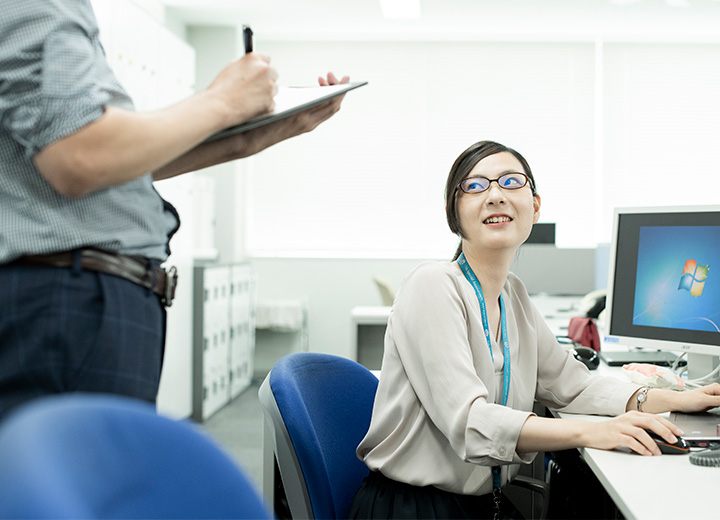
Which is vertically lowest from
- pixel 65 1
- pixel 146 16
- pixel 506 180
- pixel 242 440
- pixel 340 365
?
pixel 242 440

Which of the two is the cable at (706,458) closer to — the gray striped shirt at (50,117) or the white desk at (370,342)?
the gray striped shirt at (50,117)

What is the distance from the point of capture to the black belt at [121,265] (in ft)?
2.63

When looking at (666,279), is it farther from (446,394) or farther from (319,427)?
(319,427)

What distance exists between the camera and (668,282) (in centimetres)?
176

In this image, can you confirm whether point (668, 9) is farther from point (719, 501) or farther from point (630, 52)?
point (719, 501)

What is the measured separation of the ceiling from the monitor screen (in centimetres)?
368

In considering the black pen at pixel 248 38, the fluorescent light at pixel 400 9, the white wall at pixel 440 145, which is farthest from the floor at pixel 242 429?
the fluorescent light at pixel 400 9

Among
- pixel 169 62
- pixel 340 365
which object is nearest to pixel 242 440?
pixel 169 62

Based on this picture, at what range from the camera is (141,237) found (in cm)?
88

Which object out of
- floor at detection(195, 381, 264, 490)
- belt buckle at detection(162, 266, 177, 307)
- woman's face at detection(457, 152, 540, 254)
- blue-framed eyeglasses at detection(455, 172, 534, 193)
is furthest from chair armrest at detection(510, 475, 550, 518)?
floor at detection(195, 381, 264, 490)

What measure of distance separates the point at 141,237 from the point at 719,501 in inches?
34.7

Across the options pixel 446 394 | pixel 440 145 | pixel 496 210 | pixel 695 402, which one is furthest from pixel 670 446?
pixel 440 145

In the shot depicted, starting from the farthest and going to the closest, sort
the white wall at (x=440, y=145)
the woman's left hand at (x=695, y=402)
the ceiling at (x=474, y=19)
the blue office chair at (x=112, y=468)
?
1. the white wall at (x=440, y=145)
2. the ceiling at (x=474, y=19)
3. the woman's left hand at (x=695, y=402)
4. the blue office chair at (x=112, y=468)

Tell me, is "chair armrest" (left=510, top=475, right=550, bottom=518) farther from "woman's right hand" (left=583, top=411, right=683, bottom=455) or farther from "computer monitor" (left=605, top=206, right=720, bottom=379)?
"computer monitor" (left=605, top=206, right=720, bottom=379)
